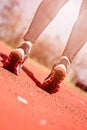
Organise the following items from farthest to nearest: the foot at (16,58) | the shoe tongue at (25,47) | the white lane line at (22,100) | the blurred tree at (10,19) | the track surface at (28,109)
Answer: the blurred tree at (10,19)
the shoe tongue at (25,47)
the foot at (16,58)
the white lane line at (22,100)
the track surface at (28,109)

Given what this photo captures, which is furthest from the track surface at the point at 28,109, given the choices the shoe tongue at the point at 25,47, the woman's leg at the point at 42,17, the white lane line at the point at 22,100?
the woman's leg at the point at 42,17

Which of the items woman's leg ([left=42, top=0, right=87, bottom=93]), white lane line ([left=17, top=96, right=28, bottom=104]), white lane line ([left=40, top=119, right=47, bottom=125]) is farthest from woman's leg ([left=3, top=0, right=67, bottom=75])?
white lane line ([left=40, top=119, right=47, bottom=125])

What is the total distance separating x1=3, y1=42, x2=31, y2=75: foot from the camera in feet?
10.2

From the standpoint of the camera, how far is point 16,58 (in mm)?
3111

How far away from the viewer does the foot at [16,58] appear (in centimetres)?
310

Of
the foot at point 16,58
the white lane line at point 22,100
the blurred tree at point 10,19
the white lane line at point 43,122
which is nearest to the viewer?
the white lane line at point 43,122

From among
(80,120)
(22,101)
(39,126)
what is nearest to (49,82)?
(80,120)

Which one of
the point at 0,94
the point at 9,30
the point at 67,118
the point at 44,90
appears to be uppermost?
the point at 0,94

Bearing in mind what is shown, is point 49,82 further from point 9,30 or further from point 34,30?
point 9,30

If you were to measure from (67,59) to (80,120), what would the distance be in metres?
0.68

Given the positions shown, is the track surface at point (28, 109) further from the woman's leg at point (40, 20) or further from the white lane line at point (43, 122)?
the woman's leg at point (40, 20)

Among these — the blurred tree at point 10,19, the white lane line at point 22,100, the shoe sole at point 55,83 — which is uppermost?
the white lane line at point 22,100

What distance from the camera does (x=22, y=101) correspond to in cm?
251

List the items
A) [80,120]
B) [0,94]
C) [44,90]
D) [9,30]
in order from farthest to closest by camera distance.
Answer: [9,30] < [44,90] < [80,120] < [0,94]
